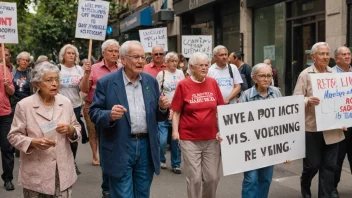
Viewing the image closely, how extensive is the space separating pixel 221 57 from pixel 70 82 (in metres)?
2.40

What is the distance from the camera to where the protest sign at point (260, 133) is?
16.1 feet

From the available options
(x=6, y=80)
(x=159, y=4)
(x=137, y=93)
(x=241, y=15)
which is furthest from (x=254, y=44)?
(x=137, y=93)

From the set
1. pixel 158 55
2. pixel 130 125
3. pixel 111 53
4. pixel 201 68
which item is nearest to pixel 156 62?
pixel 158 55

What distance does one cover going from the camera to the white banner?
7.55 metres

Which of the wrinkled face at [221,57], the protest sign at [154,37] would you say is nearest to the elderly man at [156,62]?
the wrinkled face at [221,57]

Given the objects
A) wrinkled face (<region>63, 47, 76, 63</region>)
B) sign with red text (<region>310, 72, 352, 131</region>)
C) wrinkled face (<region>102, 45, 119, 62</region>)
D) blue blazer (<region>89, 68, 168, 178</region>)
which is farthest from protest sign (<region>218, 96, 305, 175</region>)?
wrinkled face (<region>63, 47, 76, 63</region>)

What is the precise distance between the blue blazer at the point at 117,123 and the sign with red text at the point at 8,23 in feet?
13.6

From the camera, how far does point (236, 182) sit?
7.17 meters

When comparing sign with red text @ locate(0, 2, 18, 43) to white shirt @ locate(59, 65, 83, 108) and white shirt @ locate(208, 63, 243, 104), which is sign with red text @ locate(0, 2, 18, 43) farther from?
white shirt @ locate(208, 63, 243, 104)

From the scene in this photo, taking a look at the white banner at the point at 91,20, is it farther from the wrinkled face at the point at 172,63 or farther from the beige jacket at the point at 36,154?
the beige jacket at the point at 36,154

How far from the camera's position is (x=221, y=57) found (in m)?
7.78

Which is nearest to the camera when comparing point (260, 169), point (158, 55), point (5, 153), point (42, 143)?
point (42, 143)

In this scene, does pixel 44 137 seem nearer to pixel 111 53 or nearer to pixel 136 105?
pixel 136 105

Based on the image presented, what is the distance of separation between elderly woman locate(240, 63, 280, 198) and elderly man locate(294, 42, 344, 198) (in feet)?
1.65
